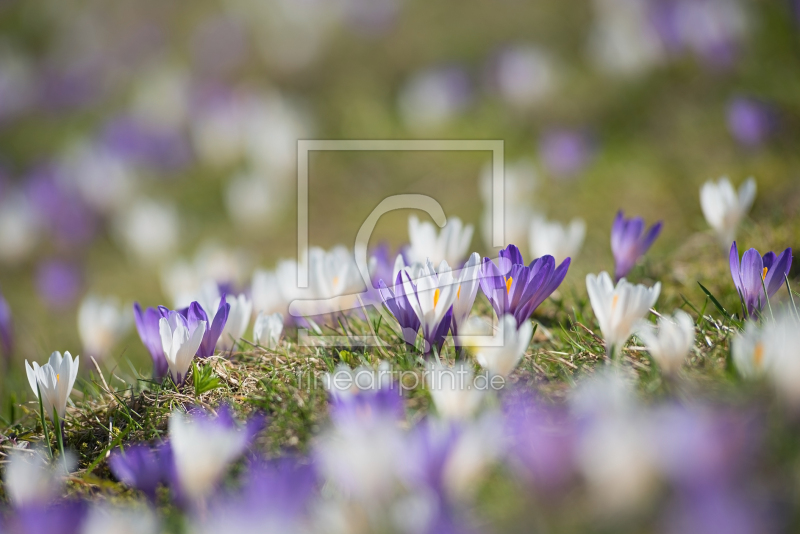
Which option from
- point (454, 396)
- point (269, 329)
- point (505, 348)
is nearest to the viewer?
point (454, 396)

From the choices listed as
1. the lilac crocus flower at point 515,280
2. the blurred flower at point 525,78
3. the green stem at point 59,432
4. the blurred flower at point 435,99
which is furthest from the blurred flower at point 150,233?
the lilac crocus flower at point 515,280

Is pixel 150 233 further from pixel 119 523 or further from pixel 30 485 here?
pixel 119 523

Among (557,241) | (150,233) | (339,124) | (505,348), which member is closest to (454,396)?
(505,348)

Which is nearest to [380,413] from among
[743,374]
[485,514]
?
[485,514]

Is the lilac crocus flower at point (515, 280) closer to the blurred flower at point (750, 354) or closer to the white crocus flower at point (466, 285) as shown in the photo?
the white crocus flower at point (466, 285)

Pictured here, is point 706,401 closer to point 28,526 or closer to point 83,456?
point 28,526
